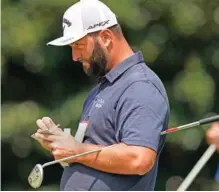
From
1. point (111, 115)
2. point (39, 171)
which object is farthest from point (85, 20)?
point (39, 171)

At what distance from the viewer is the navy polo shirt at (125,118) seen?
2.31m

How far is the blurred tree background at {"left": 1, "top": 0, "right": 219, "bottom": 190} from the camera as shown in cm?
534

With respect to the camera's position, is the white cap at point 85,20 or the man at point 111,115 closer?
the man at point 111,115

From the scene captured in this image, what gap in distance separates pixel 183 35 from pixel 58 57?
34.5 inches

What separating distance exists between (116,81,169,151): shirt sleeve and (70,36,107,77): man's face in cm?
16

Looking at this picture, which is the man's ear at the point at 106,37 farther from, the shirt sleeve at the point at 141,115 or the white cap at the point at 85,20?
the shirt sleeve at the point at 141,115

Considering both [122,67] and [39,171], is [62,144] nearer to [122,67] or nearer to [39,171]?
[39,171]

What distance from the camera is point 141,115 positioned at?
7.57ft

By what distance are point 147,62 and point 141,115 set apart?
10.4ft

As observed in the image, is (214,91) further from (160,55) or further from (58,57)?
(58,57)

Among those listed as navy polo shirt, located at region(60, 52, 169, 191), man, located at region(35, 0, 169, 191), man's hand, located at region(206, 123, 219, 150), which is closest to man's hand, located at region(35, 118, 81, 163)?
man, located at region(35, 0, 169, 191)

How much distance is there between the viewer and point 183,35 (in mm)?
5535

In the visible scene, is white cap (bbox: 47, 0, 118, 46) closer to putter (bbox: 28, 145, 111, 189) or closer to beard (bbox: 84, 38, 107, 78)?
beard (bbox: 84, 38, 107, 78)

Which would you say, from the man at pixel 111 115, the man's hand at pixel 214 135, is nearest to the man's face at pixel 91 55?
the man at pixel 111 115
